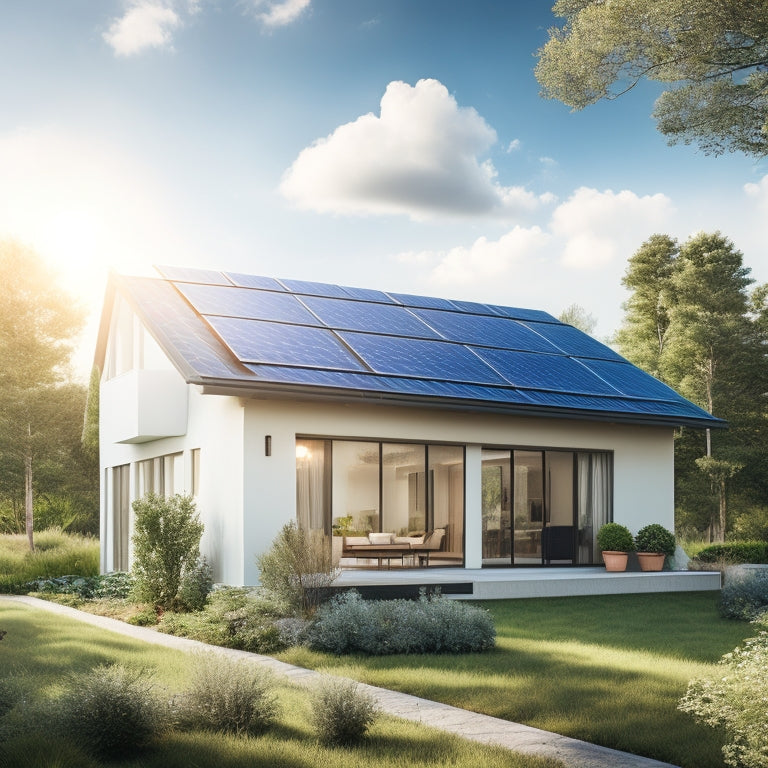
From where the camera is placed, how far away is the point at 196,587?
14.2 m

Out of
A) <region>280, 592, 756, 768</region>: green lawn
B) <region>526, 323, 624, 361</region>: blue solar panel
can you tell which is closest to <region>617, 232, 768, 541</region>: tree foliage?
<region>526, 323, 624, 361</region>: blue solar panel

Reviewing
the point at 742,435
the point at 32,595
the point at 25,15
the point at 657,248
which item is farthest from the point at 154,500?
the point at 657,248

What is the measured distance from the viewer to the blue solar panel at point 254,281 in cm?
1902

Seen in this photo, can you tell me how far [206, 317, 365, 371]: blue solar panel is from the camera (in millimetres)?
14969

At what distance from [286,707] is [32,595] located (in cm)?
1238

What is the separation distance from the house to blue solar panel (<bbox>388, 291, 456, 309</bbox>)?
0.15m

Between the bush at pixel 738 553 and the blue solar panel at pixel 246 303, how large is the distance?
41.6 feet

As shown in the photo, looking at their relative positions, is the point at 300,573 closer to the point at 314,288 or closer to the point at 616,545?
the point at 616,545

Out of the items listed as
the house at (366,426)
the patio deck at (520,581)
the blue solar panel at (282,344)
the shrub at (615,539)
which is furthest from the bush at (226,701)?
the shrub at (615,539)

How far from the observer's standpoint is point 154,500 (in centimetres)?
1443

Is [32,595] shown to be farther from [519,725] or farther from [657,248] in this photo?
[657,248]

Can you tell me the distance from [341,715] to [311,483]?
936cm

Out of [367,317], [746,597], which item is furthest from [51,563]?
[746,597]

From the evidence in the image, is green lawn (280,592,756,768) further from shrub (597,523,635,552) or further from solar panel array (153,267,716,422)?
solar panel array (153,267,716,422)
